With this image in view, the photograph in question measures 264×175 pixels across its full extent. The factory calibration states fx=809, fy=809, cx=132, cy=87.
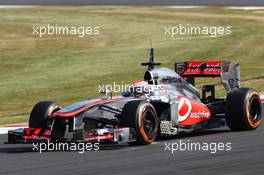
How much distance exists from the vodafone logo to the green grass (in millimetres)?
6824

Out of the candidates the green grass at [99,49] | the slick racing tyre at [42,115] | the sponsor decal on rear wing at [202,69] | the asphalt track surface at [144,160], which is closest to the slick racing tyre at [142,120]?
the asphalt track surface at [144,160]

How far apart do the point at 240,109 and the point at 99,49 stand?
786 inches

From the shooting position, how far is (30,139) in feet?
45.9

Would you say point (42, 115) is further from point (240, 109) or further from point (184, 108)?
point (240, 109)

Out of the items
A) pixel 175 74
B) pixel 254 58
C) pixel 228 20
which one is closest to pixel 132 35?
pixel 228 20

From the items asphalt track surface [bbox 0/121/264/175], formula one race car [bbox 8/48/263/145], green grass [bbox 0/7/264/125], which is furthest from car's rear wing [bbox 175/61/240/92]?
green grass [bbox 0/7/264/125]

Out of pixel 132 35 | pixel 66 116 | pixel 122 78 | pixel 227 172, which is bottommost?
pixel 227 172

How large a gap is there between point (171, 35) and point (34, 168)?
2626 cm

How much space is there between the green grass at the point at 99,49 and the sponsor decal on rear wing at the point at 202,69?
5.59 metres

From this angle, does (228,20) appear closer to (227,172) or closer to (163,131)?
(163,131)

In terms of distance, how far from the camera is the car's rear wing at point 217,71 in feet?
53.7

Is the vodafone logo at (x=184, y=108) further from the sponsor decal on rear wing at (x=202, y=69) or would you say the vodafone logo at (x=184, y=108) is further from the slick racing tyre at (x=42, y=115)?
the slick racing tyre at (x=42, y=115)

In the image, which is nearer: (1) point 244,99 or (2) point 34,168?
(2) point 34,168

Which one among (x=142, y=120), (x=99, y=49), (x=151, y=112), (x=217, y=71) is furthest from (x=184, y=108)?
(x=99, y=49)
